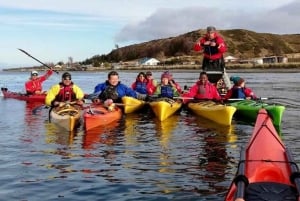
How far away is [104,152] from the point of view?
11.2 metres

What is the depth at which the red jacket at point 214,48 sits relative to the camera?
2052 centimetres

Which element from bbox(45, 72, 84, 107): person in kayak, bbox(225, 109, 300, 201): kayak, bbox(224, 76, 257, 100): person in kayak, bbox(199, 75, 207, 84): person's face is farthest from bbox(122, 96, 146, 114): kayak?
bbox(225, 109, 300, 201): kayak

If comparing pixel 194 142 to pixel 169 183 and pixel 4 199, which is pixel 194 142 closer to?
pixel 169 183

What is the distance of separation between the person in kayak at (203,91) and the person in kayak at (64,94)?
4.19 m

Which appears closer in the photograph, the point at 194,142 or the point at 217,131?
the point at 194,142

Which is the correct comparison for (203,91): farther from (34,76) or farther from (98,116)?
(34,76)

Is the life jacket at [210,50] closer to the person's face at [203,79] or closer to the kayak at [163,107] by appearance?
the person's face at [203,79]

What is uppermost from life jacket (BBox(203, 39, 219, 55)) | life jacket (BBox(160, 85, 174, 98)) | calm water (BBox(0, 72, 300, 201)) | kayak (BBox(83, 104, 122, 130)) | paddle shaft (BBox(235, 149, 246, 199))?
life jacket (BBox(203, 39, 219, 55))

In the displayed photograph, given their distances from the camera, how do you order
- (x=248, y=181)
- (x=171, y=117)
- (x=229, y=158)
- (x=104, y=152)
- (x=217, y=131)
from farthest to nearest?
(x=171, y=117) → (x=217, y=131) → (x=104, y=152) → (x=229, y=158) → (x=248, y=181)

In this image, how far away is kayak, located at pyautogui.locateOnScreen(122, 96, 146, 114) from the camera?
58.4 feet

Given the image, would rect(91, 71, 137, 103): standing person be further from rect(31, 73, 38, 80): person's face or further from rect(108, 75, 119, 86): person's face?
rect(31, 73, 38, 80): person's face

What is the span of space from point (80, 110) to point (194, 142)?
14.6 ft

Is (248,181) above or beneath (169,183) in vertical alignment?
above

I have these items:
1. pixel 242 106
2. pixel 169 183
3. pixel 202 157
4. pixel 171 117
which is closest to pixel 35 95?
pixel 171 117
